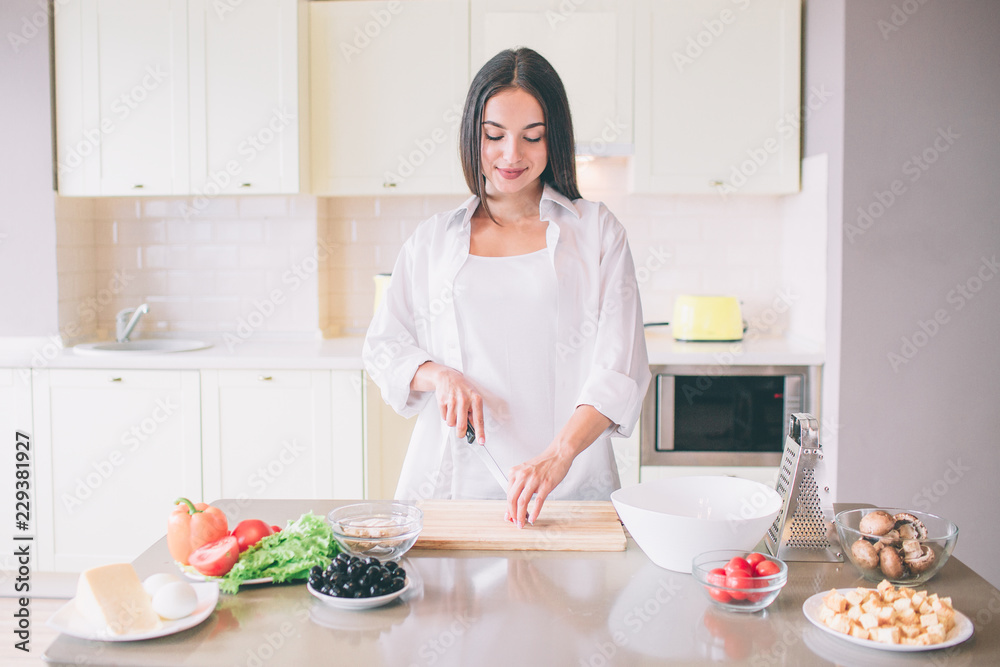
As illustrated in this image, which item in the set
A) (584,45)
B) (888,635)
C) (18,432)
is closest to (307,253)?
(18,432)

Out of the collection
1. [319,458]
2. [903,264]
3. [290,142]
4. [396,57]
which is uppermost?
[396,57]

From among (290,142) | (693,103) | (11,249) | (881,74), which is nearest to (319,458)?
(290,142)

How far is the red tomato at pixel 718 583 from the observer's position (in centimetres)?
122

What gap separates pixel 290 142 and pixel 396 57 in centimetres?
54

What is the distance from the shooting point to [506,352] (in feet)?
6.11

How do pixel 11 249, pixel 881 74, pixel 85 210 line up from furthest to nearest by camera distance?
pixel 85 210
pixel 11 249
pixel 881 74

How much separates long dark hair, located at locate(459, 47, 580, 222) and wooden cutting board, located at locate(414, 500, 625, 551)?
2.16ft

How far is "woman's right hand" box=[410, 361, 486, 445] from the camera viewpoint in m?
1.65

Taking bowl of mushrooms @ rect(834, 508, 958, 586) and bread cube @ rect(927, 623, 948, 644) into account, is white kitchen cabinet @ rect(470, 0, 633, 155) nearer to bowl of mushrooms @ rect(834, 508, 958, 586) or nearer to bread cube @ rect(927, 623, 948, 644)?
bowl of mushrooms @ rect(834, 508, 958, 586)

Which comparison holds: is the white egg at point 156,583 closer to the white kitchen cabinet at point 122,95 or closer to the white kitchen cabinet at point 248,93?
the white kitchen cabinet at point 248,93

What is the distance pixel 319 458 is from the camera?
332 centimetres

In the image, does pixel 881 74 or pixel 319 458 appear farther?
pixel 319 458

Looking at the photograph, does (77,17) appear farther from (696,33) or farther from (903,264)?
(903,264)

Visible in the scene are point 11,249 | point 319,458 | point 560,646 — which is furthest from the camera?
point 11,249
